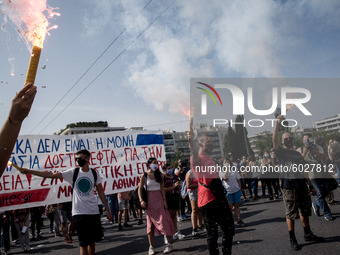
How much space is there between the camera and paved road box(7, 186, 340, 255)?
16.9ft

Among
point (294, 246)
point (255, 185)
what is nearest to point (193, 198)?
point (294, 246)

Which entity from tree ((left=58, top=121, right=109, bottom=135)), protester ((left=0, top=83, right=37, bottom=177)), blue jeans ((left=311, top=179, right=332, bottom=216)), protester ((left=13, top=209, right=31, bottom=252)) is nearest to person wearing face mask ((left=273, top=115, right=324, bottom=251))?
blue jeans ((left=311, top=179, right=332, bottom=216))

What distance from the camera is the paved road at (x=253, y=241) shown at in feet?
16.9

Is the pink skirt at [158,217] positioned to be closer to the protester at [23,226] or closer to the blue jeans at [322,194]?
the blue jeans at [322,194]

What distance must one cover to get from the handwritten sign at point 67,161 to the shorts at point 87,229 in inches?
150

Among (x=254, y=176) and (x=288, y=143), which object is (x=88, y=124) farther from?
(x=288, y=143)

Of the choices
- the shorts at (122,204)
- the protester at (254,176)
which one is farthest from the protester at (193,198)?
the protester at (254,176)

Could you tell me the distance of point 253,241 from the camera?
5875 mm

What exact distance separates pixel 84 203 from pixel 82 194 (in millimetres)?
148

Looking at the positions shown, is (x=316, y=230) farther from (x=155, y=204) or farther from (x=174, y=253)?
(x=155, y=204)

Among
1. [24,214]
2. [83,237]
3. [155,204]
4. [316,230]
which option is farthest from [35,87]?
[24,214]

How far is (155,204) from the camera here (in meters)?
6.18

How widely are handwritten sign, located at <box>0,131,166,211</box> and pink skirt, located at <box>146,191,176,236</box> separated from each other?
9.43 ft

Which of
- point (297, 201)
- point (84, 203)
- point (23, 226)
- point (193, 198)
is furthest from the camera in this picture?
point (23, 226)
